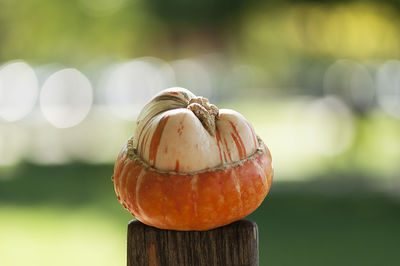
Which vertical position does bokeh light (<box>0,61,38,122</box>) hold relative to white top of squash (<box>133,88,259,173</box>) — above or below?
above

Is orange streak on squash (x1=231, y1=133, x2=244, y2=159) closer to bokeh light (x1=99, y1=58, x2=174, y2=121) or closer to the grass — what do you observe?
the grass

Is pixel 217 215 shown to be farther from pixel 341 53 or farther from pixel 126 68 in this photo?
pixel 126 68

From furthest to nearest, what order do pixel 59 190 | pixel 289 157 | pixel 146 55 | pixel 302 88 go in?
pixel 146 55 → pixel 302 88 → pixel 289 157 → pixel 59 190

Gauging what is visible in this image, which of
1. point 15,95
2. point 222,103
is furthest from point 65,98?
point 222,103

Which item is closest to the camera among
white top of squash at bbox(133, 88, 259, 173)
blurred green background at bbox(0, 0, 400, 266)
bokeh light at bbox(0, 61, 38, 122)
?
white top of squash at bbox(133, 88, 259, 173)

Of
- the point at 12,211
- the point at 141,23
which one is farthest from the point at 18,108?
the point at 141,23

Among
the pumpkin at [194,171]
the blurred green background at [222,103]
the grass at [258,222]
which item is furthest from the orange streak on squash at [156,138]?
the blurred green background at [222,103]

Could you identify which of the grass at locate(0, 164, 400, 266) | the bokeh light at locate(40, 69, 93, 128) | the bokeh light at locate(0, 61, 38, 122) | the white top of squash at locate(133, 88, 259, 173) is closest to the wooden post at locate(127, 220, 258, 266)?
the white top of squash at locate(133, 88, 259, 173)
